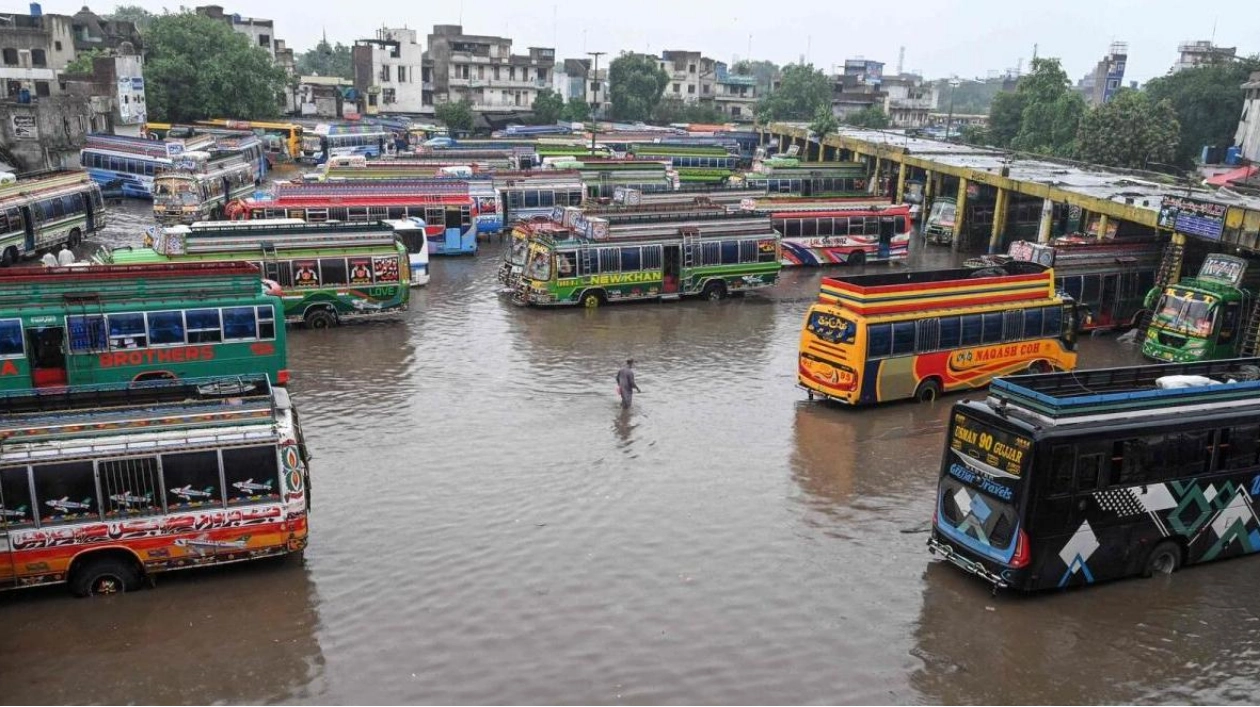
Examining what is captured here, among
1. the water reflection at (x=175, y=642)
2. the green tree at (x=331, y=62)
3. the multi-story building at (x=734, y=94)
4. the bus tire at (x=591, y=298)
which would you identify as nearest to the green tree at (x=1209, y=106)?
the multi-story building at (x=734, y=94)

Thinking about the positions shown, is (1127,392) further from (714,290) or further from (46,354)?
(714,290)

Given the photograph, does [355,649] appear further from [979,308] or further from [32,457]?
[979,308]

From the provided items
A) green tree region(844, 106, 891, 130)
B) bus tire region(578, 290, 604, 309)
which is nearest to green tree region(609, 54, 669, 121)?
green tree region(844, 106, 891, 130)

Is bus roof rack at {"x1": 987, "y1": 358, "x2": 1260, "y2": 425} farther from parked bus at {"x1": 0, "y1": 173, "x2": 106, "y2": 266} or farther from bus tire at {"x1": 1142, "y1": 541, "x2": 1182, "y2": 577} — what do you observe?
parked bus at {"x1": 0, "y1": 173, "x2": 106, "y2": 266}

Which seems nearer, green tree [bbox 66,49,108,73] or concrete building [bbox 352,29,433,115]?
green tree [bbox 66,49,108,73]

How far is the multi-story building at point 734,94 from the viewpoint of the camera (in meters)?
109

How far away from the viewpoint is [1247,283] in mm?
23359

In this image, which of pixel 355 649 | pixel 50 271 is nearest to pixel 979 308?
pixel 355 649

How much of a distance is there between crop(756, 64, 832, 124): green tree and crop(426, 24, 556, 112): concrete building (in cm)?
2405

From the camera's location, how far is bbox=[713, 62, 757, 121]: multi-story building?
108875mm

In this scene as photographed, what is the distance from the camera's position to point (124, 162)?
155 ft

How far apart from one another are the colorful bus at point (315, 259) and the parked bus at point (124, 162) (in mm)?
24123

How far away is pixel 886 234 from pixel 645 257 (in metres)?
12.1

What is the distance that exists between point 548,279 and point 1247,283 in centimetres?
1784
